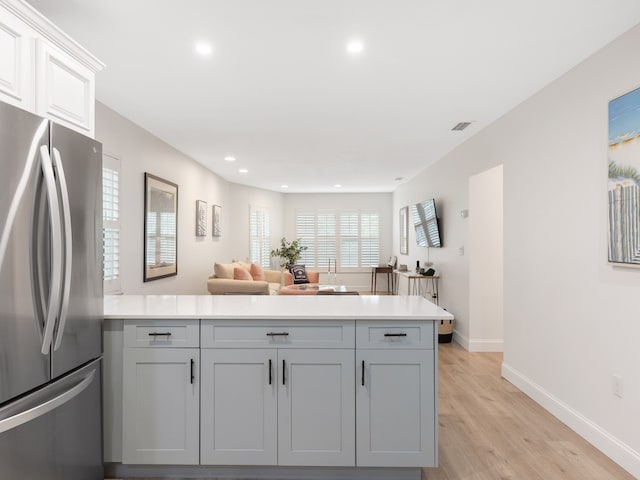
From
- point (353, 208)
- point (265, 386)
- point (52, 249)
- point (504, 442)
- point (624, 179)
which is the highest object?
point (353, 208)

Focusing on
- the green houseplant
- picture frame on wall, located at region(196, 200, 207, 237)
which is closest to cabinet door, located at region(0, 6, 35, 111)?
picture frame on wall, located at region(196, 200, 207, 237)

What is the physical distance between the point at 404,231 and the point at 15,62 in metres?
7.45

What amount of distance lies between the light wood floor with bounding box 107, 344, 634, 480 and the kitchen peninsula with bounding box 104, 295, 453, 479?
0.45 meters

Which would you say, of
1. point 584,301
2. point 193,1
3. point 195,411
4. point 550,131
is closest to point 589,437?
point 584,301

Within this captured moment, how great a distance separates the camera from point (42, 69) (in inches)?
64.1

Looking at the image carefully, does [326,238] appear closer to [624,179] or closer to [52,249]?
[624,179]

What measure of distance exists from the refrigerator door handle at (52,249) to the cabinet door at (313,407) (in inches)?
41.8

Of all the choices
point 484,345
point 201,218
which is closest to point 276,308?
point 484,345

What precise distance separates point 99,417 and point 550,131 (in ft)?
11.9

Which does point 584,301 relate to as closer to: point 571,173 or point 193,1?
point 571,173

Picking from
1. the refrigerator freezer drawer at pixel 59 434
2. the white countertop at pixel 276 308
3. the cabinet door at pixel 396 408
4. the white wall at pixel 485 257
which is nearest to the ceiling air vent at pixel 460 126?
the white wall at pixel 485 257

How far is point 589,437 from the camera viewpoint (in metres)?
2.56

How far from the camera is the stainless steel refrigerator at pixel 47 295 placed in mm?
1410

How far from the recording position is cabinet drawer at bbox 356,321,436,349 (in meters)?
2.08
